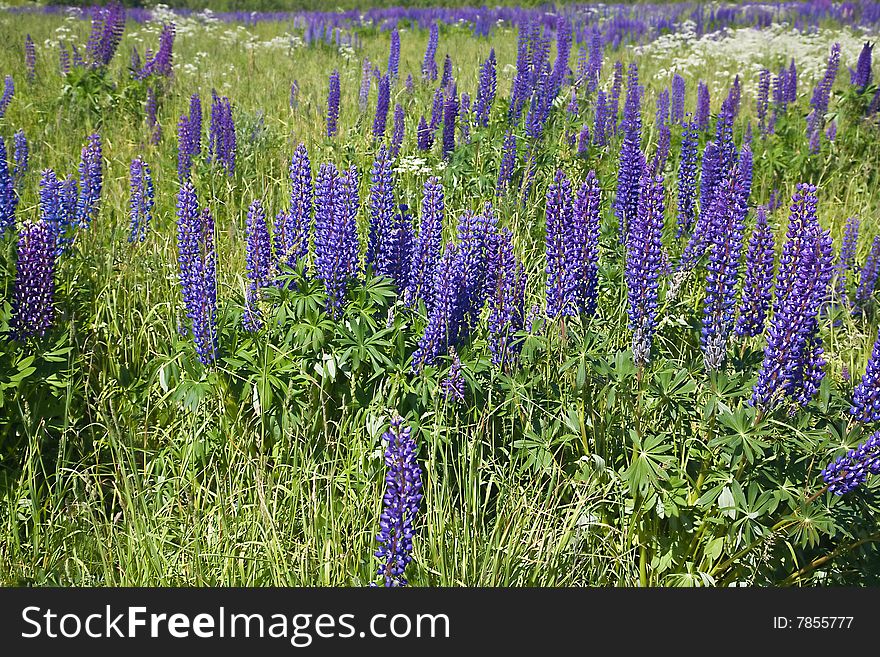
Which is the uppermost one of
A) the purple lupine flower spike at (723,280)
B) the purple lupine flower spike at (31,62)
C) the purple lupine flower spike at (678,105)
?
the purple lupine flower spike at (31,62)

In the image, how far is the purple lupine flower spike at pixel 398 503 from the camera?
168cm

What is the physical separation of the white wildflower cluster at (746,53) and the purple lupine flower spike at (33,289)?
710 centimetres

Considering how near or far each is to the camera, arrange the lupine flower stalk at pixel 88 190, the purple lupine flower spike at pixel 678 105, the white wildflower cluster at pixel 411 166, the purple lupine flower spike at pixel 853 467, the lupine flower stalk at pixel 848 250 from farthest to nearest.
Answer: the purple lupine flower spike at pixel 678 105, the white wildflower cluster at pixel 411 166, the lupine flower stalk at pixel 848 250, the lupine flower stalk at pixel 88 190, the purple lupine flower spike at pixel 853 467

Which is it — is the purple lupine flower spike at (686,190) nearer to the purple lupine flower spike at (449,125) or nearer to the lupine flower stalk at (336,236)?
the purple lupine flower spike at (449,125)

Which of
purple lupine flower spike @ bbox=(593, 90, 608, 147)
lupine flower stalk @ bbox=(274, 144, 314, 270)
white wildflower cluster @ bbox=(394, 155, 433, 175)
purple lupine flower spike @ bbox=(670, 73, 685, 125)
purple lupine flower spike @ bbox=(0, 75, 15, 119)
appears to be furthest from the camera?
purple lupine flower spike @ bbox=(670, 73, 685, 125)

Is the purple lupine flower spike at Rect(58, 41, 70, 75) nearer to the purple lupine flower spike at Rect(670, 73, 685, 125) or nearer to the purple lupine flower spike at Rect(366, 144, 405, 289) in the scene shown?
the purple lupine flower spike at Rect(670, 73, 685, 125)

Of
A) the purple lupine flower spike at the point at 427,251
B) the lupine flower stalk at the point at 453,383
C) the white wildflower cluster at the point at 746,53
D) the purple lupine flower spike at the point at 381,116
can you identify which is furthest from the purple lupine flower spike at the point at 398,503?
the white wildflower cluster at the point at 746,53

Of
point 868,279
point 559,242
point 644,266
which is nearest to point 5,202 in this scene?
point 559,242

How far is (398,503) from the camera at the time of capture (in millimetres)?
1720

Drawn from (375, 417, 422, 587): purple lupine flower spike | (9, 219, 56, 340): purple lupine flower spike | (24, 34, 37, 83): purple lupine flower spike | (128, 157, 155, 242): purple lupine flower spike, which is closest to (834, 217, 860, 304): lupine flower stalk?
(375, 417, 422, 587): purple lupine flower spike

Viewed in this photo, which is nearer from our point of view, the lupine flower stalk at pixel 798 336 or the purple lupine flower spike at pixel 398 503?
the purple lupine flower spike at pixel 398 503

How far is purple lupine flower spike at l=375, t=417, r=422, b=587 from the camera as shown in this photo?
5.51 ft

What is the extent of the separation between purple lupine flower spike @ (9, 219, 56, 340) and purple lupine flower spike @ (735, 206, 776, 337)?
2191 millimetres

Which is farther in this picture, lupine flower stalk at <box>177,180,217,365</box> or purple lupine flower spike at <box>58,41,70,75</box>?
purple lupine flower spike at <box>58,41,70,75</box>
